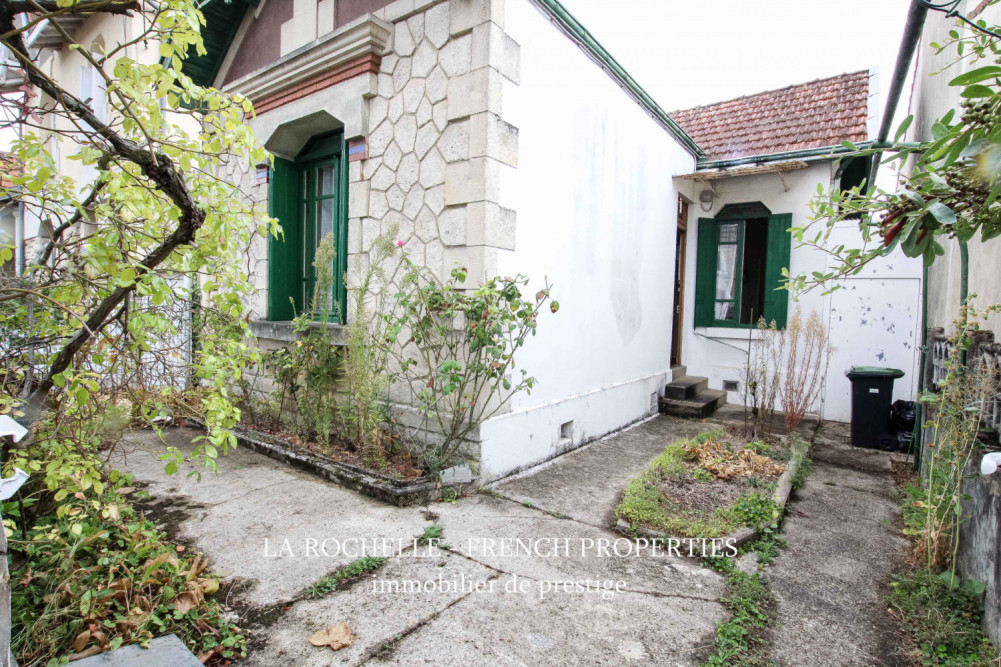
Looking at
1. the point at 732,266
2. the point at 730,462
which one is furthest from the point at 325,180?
the point at 732,266

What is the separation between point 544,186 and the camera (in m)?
4.76

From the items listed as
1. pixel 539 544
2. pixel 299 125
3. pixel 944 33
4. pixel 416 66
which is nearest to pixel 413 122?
pixel 416 66

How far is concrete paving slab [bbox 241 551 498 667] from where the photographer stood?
2.19 meters

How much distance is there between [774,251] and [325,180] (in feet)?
20.0

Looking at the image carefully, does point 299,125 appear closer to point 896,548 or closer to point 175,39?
point 175,39

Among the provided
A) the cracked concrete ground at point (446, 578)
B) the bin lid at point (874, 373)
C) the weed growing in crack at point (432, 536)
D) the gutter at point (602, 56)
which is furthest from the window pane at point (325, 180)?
the bin lid at point (874, 373)

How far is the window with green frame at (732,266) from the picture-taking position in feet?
26.5

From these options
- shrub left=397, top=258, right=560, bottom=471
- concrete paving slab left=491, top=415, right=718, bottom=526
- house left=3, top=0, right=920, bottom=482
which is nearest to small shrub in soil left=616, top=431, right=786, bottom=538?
concrete paving slab left=491, top=415, right=718, bottom=526

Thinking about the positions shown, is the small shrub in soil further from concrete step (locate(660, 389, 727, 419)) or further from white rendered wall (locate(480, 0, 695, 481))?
concrete step (locate(660, 389, 727, 419))

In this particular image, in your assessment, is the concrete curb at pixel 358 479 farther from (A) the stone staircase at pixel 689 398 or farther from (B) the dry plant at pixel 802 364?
(B) the dry plant at pixel 802 364

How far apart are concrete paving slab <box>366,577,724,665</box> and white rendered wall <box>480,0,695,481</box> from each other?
5.41ft

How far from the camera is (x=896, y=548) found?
3.36 metres

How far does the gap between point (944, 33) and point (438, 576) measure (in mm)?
6798

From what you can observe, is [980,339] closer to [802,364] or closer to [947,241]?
[947,241]
